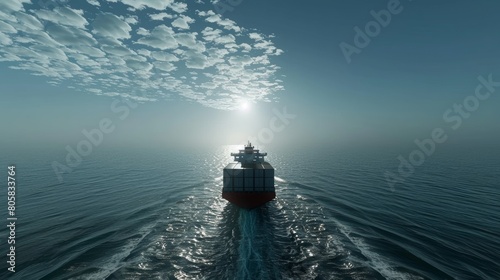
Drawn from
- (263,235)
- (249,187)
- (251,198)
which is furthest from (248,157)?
(263,235)

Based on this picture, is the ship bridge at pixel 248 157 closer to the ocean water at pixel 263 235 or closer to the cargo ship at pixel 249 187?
the ocean water at pixel 263 235

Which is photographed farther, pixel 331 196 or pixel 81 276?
pixel 331 196

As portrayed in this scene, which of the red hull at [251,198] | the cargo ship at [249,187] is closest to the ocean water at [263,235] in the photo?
the red hull at [251,198]

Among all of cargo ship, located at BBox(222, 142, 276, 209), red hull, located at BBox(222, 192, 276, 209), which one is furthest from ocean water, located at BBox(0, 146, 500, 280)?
cargo ship, located at BBox(222, 142, 276, 209)

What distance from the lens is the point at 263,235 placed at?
27.4 metres

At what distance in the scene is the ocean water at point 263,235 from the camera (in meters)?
20.6

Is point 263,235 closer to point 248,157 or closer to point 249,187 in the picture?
point 249,187

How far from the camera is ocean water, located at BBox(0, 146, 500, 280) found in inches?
813

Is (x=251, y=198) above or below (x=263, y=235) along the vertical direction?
above

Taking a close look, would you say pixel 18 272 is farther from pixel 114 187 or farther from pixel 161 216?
pixel 114 187

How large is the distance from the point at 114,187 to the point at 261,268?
53.4 metres

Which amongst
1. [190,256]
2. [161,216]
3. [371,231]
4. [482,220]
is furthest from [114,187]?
[482,220]

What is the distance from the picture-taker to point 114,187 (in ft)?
186

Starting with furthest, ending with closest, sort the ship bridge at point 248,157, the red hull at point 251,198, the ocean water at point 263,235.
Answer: the ship bridge at point 248,157 → the red hull at point 251,198 → the ocean water at point 263,235
